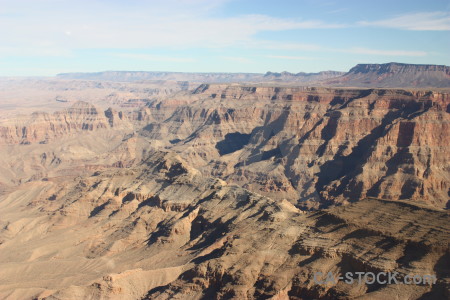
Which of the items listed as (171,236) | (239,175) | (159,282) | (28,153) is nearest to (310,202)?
(239,175)

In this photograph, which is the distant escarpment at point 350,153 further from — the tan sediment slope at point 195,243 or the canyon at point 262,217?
the tan sediment slope at point 195,243

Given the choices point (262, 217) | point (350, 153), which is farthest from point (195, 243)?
point (350, 153)

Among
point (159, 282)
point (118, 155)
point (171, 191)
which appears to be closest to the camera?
point (159, 282)

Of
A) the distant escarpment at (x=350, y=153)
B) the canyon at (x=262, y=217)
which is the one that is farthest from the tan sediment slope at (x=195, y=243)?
the distant escarpment at (x=350, y=153)

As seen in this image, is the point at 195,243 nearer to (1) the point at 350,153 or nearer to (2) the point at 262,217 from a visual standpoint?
(2) the point at 262,217

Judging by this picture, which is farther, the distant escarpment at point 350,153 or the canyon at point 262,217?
the distant escarpment at point 350,153

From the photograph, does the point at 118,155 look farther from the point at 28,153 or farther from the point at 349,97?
A: the point at 349,97
